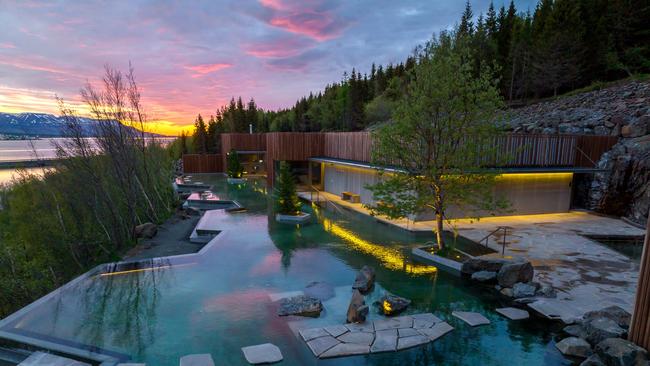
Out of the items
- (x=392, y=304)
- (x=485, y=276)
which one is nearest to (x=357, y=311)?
(x=392, y=304)

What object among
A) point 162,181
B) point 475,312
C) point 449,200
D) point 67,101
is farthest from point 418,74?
point 162,181

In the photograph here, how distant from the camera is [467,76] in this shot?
10.2 metres

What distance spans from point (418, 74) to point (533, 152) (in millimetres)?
9928

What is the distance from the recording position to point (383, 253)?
1147 cm

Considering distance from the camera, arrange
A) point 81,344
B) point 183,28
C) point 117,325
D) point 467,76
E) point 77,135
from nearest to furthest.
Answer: point 81,344
point 117,325
point 467,76
point 77,135
point 183,28

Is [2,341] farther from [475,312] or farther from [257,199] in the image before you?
[257,199]

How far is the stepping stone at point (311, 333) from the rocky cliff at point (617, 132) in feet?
34.0

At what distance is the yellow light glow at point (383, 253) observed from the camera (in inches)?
399

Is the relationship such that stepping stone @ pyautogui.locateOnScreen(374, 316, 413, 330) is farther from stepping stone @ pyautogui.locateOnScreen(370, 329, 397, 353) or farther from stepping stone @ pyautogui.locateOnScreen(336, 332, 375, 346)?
stepping stone @ pyautogui.locateOnScreen(336, 332, 375, 346)

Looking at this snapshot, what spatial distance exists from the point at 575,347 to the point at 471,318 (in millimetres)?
1851

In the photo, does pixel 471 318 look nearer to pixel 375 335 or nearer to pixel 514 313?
pixel 514 313

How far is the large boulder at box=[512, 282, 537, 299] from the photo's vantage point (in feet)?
27.0

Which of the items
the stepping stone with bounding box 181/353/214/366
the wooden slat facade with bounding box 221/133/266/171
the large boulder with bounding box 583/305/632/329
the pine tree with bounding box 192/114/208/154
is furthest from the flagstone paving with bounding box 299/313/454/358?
the pine tree with bounding box 192/114/208/154

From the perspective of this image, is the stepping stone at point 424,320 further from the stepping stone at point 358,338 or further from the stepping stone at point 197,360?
the stepping stone at point 197,360
